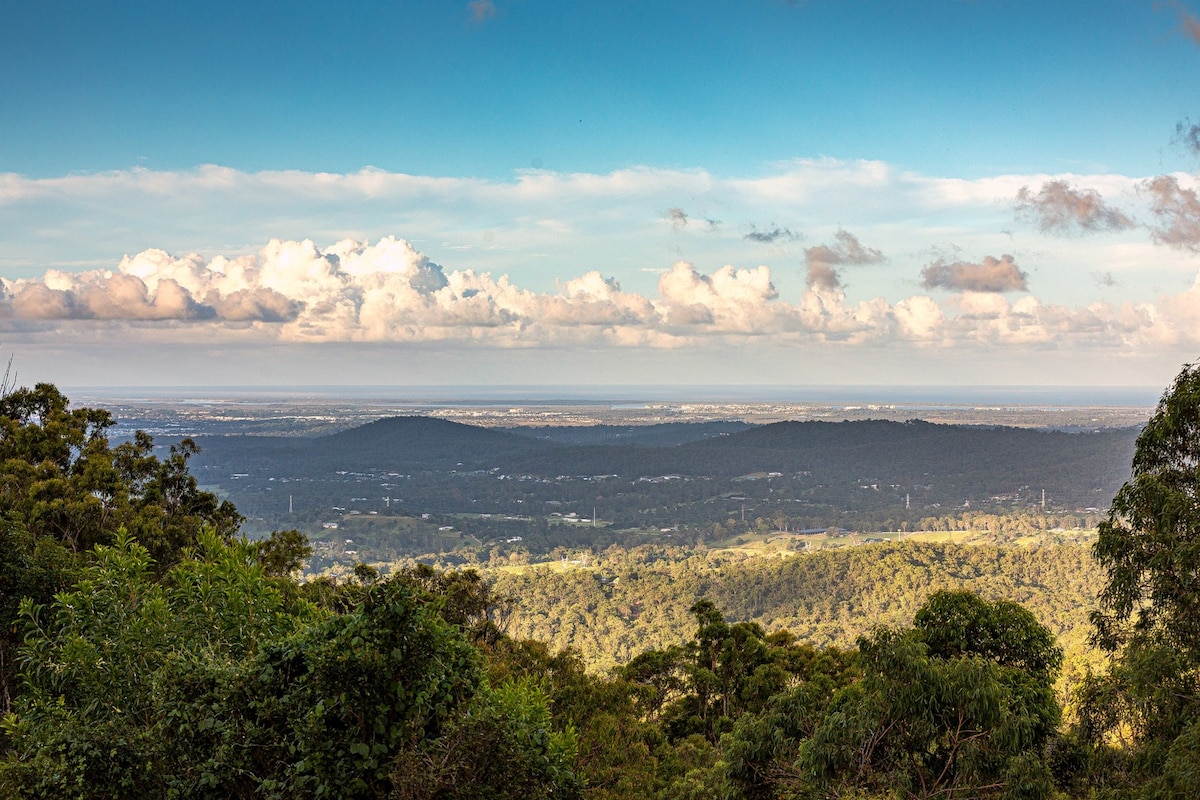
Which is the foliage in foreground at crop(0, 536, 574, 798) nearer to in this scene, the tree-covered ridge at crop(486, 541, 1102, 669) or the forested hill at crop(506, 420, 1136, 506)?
the tree-covered ridge at crop(486, 541, 1102, 669)

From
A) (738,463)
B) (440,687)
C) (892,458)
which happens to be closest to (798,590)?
(440,687)

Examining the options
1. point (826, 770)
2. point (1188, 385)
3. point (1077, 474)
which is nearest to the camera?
point (826, 770)

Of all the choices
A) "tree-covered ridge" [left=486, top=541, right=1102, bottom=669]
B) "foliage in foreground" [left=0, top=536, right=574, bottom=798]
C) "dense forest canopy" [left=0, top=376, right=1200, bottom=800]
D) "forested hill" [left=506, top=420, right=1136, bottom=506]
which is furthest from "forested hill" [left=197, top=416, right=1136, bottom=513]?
"foliage in foreground" [left=0, top=536, right=574, bottom=798]

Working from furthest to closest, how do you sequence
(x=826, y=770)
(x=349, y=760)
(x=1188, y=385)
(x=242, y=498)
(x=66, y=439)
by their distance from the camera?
(x=242, y=498), (x=66, y=439), (x=1188, y=385), (x=826, y=770), (x=349, y=760)

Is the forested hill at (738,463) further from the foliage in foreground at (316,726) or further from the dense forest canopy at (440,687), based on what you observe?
the foliage in foreground at (316,726)

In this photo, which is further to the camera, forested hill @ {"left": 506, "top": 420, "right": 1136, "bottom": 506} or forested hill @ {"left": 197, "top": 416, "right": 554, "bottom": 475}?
forested hill @ {"left": 506, "top": 420, "right": 1136, "bottom": 506}

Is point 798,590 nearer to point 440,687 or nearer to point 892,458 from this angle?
point 440,687

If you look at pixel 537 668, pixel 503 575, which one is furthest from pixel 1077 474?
pixel 537 668

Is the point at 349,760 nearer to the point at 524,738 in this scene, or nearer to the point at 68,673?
the point at 524,738
